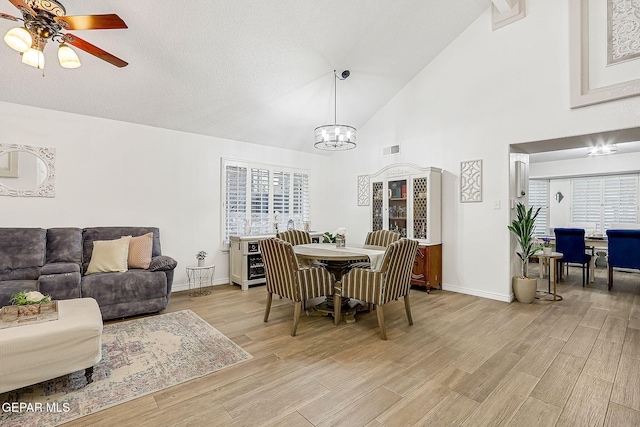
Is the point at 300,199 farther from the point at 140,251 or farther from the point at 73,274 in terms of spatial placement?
the point at 73,274

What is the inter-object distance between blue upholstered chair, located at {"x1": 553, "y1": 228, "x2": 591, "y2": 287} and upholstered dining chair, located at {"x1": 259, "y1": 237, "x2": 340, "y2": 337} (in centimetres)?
462

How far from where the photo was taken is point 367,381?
7.30 feet

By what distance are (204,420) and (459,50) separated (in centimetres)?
545

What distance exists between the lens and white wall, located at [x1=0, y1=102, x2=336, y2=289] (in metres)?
3.76

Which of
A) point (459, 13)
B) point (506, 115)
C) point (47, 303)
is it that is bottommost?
point (47, 303)

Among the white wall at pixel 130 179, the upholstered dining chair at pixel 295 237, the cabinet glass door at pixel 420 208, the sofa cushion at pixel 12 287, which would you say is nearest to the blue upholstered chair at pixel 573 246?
the cabinet glass door at pixel 420 208

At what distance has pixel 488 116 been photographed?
4355 mm

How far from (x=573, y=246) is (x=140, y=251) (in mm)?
6848

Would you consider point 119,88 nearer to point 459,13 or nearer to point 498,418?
point 459,13

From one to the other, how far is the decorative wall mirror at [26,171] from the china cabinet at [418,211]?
15.6 ft

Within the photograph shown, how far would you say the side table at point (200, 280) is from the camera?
4715 millimetres

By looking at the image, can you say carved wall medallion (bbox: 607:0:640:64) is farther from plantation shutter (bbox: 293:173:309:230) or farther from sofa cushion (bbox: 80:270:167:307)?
sofa cushion (bbox: 80:270:167:307)

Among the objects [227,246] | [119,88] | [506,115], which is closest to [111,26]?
[119,88]

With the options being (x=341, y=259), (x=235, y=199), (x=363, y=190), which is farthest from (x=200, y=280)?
(x=363, y=190)
